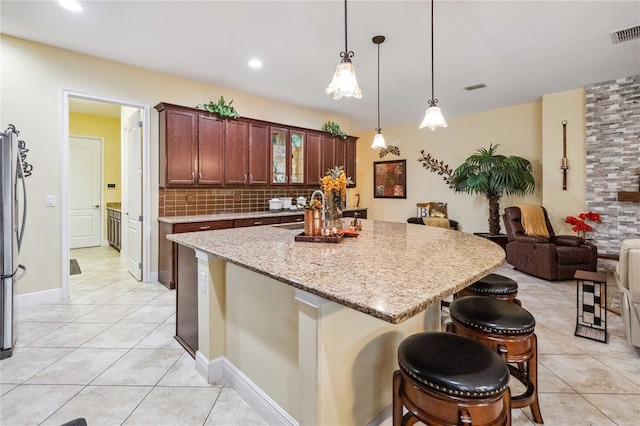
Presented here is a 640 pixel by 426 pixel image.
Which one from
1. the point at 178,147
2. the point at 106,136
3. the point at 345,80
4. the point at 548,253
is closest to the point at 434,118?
the point at 345,80

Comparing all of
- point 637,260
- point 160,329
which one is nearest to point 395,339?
point 637,260

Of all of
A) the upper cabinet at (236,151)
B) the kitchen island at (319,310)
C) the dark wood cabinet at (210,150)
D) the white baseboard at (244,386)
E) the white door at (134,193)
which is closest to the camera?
the kitchen island at (319,310)

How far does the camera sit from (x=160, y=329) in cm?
276

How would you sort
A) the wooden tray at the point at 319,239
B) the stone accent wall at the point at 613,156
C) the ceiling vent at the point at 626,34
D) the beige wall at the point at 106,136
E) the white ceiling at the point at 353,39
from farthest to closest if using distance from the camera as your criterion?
the beige wall at the point at 106,136, the stone accent wall at the point at 613,156, the ceiling vent at the point at 626,34, the white ceiling at the point at 353,39, the wooden tray at the point at 319,239

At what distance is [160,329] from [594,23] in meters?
4.96

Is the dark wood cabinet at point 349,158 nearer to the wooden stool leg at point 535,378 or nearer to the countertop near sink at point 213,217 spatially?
the countertop near sink at point 213,217

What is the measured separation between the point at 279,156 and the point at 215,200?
1240 millimetres

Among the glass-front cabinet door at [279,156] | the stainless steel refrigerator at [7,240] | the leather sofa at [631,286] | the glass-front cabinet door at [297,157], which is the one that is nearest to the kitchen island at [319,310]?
the leather sofa at [631,286]

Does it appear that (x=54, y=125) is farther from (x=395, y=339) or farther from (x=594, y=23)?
(x=594, y=23)

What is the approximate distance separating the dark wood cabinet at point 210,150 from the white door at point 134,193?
0.76 meters

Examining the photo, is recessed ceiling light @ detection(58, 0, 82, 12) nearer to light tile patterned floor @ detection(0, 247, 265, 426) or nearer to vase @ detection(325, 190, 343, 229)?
vase @ detection(325, 190, 343, 229)

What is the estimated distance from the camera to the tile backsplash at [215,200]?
13.7ft

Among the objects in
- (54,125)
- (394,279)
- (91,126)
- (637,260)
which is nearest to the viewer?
(394,279)

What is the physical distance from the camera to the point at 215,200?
462 cm
